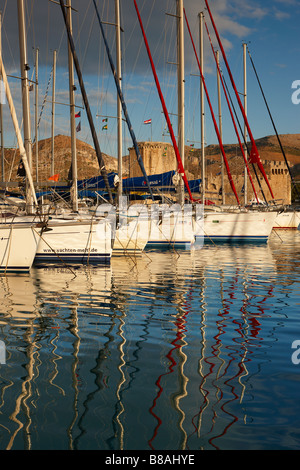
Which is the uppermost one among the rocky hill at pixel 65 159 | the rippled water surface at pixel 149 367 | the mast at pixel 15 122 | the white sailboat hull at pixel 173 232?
the rocky hill at pixel 65 159

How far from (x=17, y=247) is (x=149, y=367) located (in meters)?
8.85

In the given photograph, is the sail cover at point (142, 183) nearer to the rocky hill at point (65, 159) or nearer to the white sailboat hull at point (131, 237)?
the white sailboat hull at point (131, 237)

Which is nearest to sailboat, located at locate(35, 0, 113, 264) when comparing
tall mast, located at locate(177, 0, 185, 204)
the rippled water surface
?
the rippled water surface

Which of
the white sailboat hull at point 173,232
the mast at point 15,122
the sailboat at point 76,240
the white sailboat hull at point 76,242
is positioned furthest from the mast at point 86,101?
the white sailboat hull at point 173,232

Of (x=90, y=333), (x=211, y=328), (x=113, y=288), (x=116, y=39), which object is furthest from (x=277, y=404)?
(x=116, y=39)

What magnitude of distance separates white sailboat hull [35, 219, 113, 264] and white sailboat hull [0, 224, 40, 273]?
1.19m

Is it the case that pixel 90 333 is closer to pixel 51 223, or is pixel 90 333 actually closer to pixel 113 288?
pixel 113 288

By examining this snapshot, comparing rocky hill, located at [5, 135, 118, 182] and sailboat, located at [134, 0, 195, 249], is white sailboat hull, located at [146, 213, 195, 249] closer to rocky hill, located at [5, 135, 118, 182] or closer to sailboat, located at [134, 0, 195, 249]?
sailboat, located at [134, 0, 195, 249]

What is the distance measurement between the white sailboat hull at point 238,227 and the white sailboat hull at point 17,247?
519 inches

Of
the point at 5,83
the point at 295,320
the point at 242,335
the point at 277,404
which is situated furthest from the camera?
the point at 5,83

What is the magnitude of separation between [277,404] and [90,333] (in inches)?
137

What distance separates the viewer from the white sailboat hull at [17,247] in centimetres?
1364

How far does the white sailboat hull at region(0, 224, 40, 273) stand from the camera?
13.6 meters
